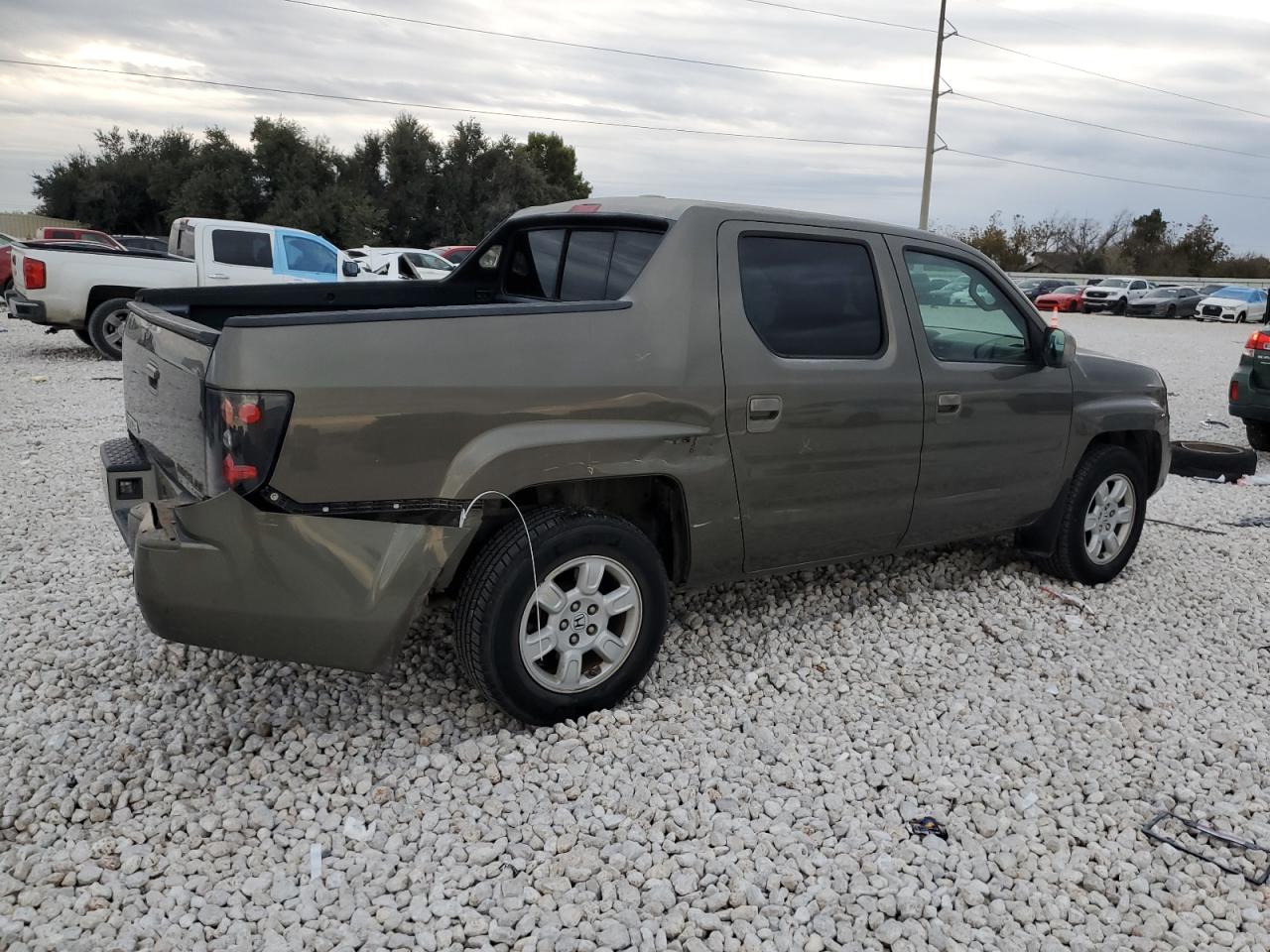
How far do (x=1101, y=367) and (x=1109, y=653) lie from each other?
1.57 meters

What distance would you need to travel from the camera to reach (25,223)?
44469mm

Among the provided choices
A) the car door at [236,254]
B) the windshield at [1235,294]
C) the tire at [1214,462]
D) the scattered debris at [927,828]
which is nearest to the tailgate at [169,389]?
the scattered debris at [927,828]

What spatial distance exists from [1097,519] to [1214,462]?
390 cm

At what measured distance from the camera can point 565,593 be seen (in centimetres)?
354

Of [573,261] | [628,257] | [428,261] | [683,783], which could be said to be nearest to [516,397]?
[628,257]

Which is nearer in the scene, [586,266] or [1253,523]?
[586,266]

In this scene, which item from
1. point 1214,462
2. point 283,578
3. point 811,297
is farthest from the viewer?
point 1214,462

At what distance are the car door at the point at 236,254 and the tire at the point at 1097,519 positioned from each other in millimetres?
11456

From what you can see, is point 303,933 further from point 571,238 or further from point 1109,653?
point 1109,653

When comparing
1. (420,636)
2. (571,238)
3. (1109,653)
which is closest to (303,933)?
(420,636)

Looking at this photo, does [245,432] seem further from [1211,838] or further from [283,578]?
[1211,838]

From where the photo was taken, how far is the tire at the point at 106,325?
13102mm

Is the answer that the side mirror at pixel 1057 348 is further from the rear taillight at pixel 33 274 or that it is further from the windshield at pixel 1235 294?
the windshield at pixel 1235 294

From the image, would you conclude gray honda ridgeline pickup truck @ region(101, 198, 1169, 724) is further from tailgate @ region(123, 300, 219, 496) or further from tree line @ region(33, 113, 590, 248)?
tree line @ region(33, 113, 590, 248)
